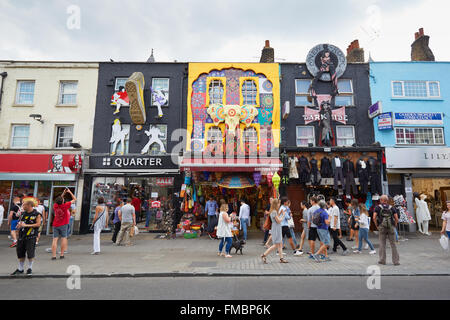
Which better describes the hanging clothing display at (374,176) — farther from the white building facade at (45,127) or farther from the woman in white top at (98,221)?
the white building facade at (45,127)

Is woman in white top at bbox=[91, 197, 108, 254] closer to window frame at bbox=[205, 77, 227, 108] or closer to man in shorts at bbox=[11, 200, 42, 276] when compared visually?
man in shorts at bbox=[11, 200, 42, 276]

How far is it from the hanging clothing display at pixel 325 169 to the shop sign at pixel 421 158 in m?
3.32

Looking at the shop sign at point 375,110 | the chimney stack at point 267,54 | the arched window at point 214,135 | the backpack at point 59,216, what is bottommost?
the backpack at point 59,216

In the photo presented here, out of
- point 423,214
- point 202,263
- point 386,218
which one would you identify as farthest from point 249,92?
point 423,214

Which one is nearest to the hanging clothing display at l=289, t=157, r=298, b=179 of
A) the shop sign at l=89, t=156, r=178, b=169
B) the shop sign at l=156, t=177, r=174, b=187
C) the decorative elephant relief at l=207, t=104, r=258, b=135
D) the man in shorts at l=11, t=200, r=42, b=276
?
the decorative elephant relief at l=207, t=104, r=258, b=135

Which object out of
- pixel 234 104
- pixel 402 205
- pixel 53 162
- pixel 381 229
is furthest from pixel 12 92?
pixel 402 205

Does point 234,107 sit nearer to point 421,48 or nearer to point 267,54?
point 267,54

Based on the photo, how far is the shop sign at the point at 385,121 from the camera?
15.0 m

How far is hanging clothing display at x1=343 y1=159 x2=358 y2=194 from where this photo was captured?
13664 millimetres

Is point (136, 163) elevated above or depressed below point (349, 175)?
above

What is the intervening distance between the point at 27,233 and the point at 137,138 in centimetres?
931

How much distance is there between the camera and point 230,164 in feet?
41.5

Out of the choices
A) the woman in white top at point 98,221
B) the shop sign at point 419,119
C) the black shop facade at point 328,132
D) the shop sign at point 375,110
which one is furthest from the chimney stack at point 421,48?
the woman in white top at point 98,221

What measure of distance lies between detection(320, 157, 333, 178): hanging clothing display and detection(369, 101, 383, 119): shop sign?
406cm
